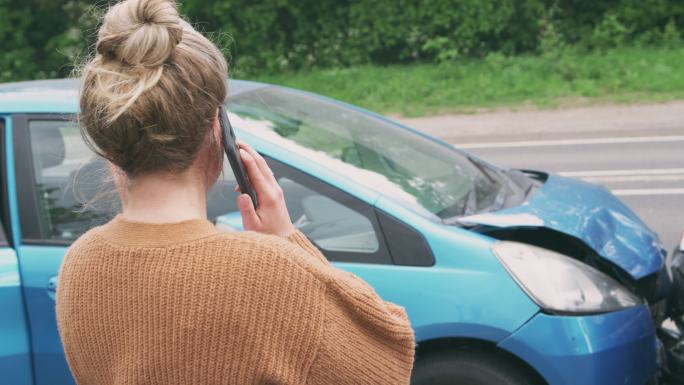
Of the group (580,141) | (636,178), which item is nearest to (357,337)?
(636,178)

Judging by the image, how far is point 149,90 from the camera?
128cm

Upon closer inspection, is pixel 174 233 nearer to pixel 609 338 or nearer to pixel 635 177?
pixel 609 338

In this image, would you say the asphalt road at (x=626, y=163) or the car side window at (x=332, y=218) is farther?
the asphalt road at (x=626, y=163)

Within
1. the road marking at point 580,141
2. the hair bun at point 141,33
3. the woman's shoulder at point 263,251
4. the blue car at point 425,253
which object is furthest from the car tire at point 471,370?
the road marking at point 580,141

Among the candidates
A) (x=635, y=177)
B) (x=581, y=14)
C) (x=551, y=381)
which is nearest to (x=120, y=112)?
(x=551, y=381)

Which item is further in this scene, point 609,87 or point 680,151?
point 609,87

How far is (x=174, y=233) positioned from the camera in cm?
133

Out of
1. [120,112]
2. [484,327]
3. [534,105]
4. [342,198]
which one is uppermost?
[120,112]

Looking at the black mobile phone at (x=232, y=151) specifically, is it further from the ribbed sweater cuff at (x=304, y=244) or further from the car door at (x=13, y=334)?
the car door at (x=13, y=334)

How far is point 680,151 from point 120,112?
9.88m

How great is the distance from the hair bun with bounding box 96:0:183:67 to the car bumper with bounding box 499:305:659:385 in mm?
2093

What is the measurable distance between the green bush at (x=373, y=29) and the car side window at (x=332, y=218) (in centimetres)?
1372

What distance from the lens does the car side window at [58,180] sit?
3.39 metres

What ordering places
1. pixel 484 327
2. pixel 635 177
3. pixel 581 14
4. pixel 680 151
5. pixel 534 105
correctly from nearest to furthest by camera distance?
pixel 484 327 → pixel 635 177 → pixel 680 151 → pixel 534 105 → pixel 581 14
